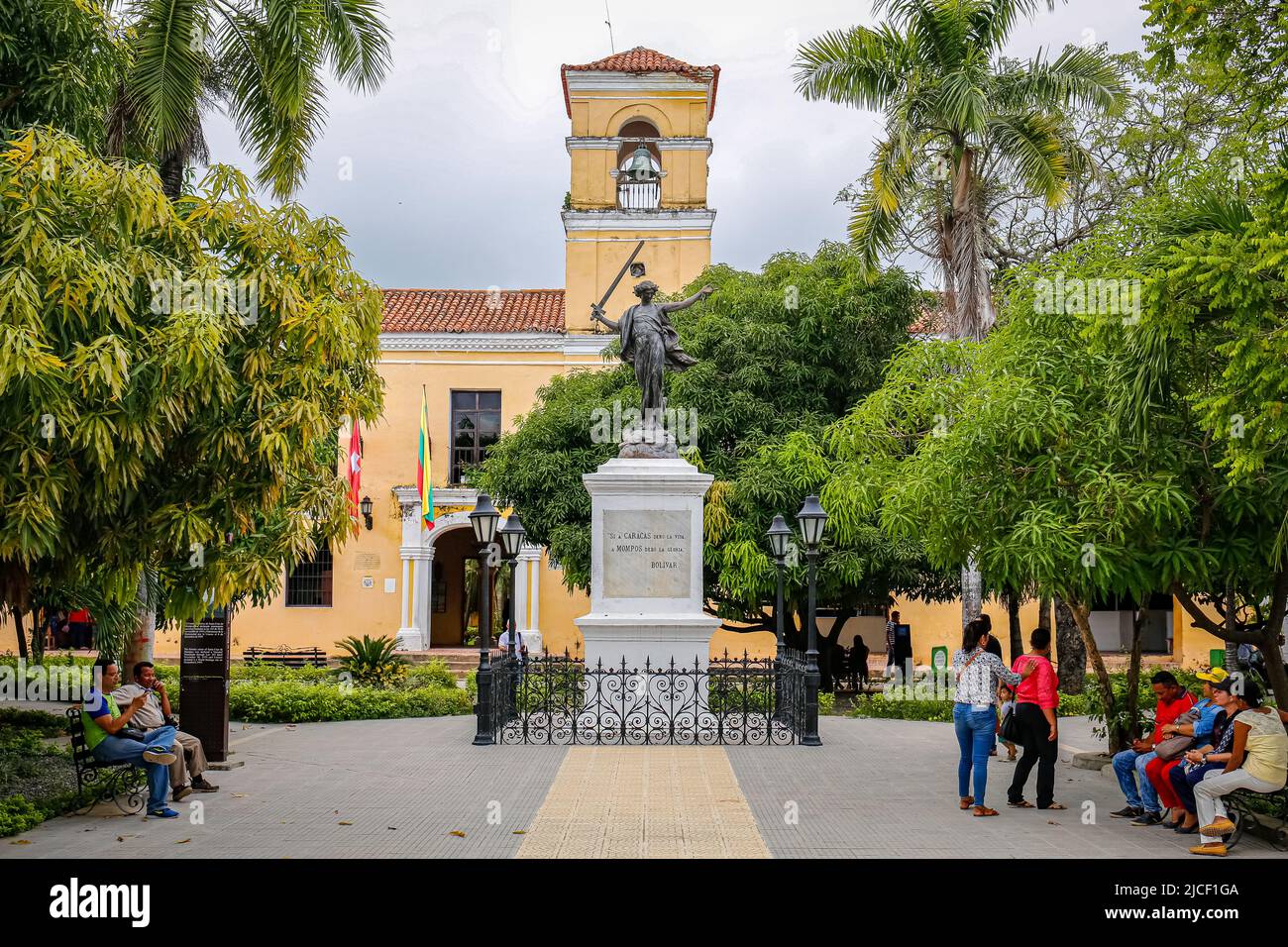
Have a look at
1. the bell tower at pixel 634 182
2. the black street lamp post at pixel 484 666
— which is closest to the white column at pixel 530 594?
the bell tower at pixel 634 182

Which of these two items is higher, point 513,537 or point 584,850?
point 513,537

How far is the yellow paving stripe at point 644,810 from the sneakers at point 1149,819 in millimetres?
2961

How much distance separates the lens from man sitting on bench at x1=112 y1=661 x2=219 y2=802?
31.6 ft

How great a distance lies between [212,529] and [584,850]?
3.38 meters

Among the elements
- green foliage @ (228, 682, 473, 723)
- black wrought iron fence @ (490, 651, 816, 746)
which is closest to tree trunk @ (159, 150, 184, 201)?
black wrought iron fence @ (490, 651, 816, 746)

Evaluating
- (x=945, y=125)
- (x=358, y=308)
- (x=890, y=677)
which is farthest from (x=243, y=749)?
(x=890, y=677)

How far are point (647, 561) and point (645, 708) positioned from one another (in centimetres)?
182

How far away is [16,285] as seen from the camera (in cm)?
679

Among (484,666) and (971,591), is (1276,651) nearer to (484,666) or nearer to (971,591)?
(484,666)

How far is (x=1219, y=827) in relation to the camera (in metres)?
7.72

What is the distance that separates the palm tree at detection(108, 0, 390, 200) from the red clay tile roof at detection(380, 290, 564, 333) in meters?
18.2

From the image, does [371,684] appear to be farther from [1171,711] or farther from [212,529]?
[1171,711]

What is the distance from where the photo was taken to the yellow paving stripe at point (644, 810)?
25.6ft

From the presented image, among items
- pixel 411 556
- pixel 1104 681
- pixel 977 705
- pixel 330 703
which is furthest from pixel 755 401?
pixel 411 556
